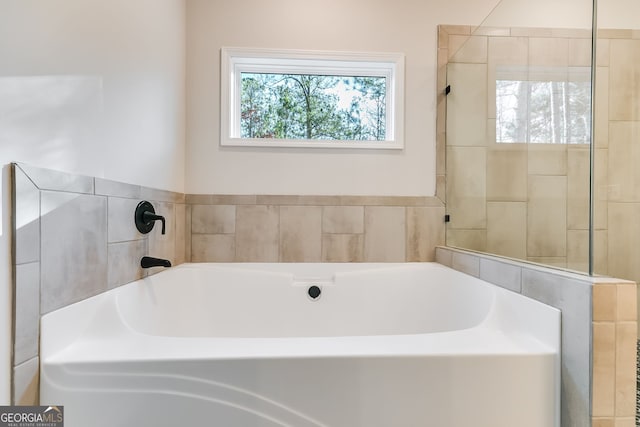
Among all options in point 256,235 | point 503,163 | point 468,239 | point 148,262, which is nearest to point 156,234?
point 148,262

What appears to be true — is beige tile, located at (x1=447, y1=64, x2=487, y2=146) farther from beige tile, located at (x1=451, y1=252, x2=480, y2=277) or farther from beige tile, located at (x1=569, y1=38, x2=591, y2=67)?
beige tile, located at (x1=451, y1=252, x2=480, y2=277)

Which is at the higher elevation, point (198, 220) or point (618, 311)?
point (198, 220)

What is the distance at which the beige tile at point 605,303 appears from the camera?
30.5 inches

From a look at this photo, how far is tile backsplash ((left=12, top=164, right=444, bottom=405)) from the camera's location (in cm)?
74

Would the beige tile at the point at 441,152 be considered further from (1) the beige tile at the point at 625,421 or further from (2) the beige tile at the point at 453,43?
(1) the beige tile at the point at 625,421

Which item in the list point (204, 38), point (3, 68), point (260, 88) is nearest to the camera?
point (3, 68)

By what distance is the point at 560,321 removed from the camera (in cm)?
85

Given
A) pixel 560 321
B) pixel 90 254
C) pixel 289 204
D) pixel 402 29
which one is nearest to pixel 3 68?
pixel 90 254

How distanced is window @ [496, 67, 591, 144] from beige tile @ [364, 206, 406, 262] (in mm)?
756

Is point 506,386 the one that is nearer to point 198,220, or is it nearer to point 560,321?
point 560,321

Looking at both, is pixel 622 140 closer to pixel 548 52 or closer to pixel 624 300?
pixel 548 52

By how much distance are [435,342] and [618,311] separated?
0.45 metres

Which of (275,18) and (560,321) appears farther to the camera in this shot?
(275,18)

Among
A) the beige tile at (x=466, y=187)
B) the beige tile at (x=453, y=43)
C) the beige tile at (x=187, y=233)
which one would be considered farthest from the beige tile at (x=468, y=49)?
the beige tile at (x=187, y=233)
